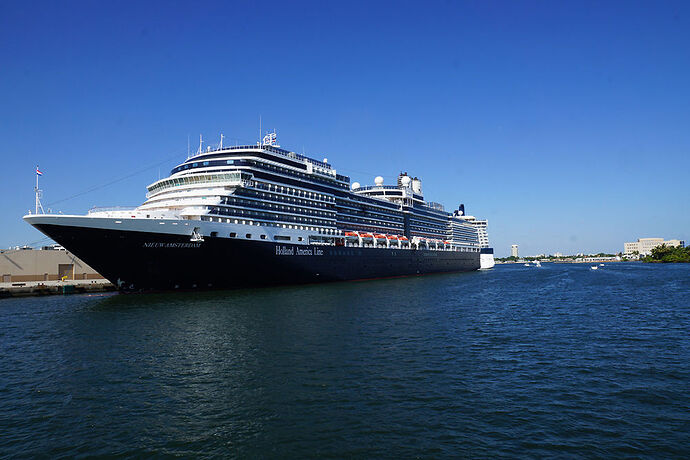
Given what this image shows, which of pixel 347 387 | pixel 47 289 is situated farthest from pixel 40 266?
pixel 347 387

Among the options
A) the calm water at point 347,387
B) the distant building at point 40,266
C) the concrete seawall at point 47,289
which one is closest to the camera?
the calm water at point 347,387

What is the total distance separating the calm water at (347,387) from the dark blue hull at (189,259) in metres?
12.2

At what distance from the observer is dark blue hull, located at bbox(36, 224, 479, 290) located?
38.6 m

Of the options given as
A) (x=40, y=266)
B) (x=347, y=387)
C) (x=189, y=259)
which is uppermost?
(x=40, y=266)

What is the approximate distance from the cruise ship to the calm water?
12448 mm

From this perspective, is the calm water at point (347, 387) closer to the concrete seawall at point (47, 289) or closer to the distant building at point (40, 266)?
the concrete seawall at point (47, 289)

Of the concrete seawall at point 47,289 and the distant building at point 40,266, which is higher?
the distant building at point 40,266

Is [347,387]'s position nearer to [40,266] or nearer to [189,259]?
[189,259]

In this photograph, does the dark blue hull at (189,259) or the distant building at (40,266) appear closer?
the dark blue hull at (189,259)

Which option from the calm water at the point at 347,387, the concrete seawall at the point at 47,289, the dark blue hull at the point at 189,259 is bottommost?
the calm water at the point at 347,387

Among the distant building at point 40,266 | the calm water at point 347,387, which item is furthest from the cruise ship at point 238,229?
the distant building at point 40,266

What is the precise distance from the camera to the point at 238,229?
45.7 meters

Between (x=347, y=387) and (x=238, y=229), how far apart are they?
34.4m

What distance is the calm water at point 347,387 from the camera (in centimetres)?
1037
